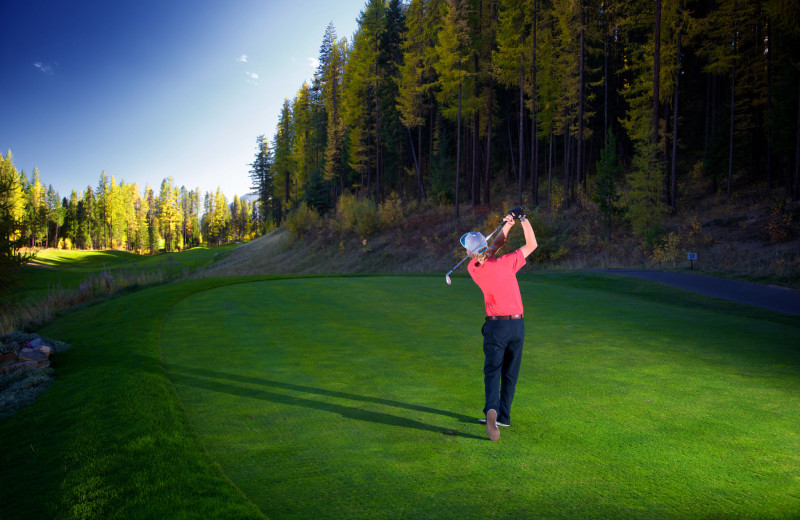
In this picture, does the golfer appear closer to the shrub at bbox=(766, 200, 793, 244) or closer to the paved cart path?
the paved cart path

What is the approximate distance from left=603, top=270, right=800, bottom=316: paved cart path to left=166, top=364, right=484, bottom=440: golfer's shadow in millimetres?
11472

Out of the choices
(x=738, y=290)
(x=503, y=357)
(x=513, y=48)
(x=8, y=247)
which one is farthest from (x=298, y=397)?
(x=513, y=48)

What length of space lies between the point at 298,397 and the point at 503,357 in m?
2.54

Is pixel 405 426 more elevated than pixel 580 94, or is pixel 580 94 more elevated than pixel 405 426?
pixel 580 94

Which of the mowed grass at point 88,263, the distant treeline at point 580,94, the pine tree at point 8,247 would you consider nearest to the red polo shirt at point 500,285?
the pine tree at point 8,247

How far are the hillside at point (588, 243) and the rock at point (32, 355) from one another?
67.8 feet

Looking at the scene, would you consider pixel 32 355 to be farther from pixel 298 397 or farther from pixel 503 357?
pixel 503 357

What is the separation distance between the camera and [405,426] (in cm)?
498

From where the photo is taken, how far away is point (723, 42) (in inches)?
1195

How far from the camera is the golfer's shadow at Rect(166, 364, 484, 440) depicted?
5.14 m

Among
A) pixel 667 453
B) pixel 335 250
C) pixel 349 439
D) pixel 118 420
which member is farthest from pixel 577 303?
pixel 335 250

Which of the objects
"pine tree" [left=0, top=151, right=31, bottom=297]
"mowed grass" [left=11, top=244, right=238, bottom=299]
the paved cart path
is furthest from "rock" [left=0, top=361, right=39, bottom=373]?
"mowed grass" [left=11, top=244, right=238, bottom=299]

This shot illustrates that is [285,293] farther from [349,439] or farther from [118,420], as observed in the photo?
[349,439]

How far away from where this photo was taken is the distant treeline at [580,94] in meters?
28.0
